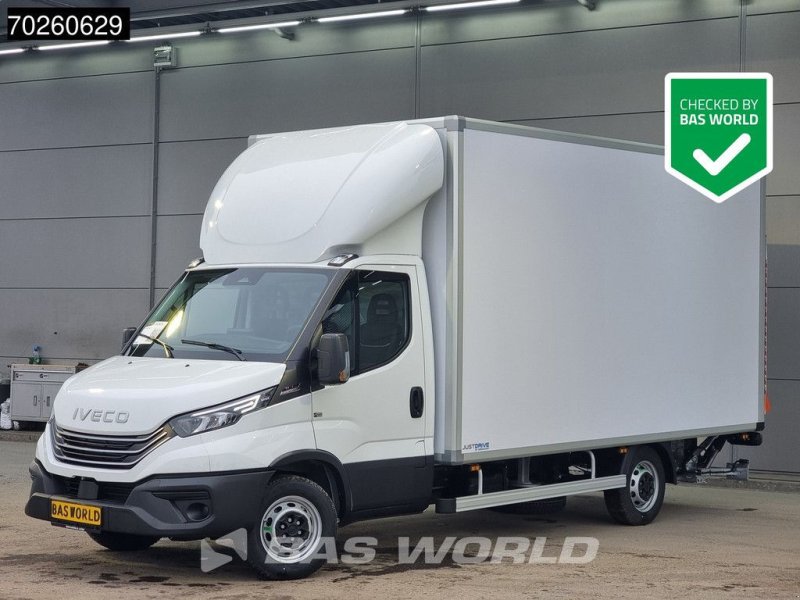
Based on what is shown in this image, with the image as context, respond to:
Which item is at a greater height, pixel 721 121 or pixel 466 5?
pixel 466 5

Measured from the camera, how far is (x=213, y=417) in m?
8.89

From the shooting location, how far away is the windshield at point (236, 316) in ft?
31.0

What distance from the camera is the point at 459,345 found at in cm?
1008

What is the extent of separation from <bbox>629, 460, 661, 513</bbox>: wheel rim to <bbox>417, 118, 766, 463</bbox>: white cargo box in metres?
0.39

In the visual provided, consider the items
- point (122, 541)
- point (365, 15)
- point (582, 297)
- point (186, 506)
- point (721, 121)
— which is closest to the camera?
point (186, 506)

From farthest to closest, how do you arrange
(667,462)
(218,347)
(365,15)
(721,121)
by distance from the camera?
(365,15)
(721,121)
(667,462)
(218,347)

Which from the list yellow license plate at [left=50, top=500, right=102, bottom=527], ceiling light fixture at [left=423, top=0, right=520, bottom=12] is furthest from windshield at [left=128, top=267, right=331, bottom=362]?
ceiling light fixture at [left=423, top=0, right=520, bottom=12]

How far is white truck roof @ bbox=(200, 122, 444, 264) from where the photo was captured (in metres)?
9.72

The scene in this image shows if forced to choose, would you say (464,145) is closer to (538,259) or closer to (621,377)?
(538,259)

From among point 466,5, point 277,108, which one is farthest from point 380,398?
point 277,108

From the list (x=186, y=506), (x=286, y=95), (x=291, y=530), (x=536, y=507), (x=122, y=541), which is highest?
(x=286, y=95)

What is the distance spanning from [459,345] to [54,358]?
44.8 feet

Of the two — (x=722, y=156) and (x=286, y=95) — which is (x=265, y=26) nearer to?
(x=286, y=95)

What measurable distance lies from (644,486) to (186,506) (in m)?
5.20
